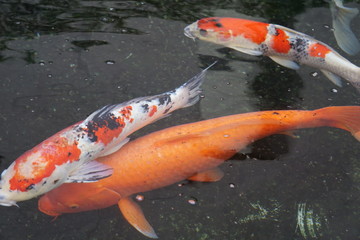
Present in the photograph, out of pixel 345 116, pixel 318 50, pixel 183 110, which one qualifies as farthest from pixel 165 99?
pixel 318 50

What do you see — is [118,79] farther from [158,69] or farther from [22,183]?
[22,183]

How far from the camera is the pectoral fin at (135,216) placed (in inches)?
96.9

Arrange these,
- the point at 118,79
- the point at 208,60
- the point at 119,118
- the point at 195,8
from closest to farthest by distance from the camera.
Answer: the point at 119,118
the point at 118,79
the point at 208,60
the point at 195,8

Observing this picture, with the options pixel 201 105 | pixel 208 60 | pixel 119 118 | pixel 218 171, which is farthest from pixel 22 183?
pixel 208 60

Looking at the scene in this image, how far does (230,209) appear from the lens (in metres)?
2.67

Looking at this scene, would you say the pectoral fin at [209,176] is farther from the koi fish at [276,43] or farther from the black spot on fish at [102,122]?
the koi fish at [276,43]

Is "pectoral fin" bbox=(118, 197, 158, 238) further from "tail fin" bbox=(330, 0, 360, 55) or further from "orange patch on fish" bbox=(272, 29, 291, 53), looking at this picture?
"tail fin" bbox=(330, 0, 360, 55)

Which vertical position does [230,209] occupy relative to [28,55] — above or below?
below

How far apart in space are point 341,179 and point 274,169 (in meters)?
0.46

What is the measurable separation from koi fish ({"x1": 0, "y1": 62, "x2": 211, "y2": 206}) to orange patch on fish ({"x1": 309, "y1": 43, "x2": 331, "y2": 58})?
1.06m

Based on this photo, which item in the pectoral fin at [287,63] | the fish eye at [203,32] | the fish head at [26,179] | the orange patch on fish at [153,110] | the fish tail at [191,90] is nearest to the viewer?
the fish head at [26,179]

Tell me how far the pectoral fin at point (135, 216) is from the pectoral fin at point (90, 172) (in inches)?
8.4

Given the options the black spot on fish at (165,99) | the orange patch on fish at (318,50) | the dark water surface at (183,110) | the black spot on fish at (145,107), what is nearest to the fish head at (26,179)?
the dark water surface at (183,110)

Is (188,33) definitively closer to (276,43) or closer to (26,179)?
(276,43)
